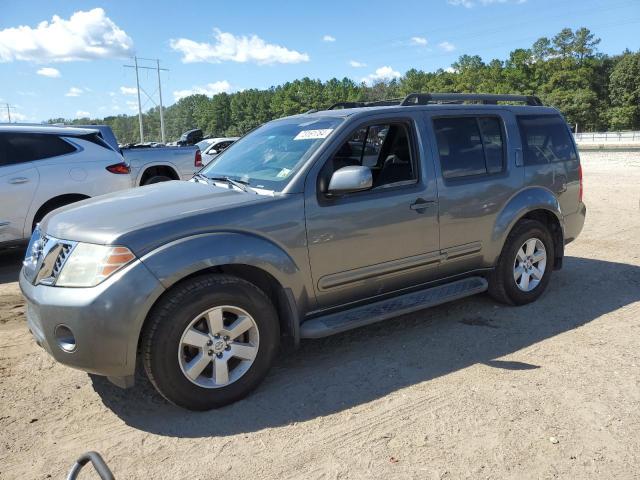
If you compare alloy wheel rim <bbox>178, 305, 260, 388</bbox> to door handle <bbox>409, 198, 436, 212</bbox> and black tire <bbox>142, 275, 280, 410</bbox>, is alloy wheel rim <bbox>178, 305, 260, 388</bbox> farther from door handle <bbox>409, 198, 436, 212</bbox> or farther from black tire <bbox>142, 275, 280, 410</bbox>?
door handle <bbox>409, 198, 436, 212</bbox>

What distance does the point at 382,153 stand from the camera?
466cm

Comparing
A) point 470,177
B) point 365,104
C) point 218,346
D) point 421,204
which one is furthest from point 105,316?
point 470,177

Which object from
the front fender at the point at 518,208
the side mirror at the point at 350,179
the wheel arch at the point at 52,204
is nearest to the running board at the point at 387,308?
the front fender at the point at 518,208

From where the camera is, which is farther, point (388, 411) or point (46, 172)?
point (46, 172)

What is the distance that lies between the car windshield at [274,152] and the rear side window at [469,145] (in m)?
0.96

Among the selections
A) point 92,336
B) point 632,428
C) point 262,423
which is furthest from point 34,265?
point 632,428

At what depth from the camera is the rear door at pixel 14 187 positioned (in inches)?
257

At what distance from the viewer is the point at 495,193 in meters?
4.63

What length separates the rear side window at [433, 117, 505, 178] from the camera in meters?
4.38

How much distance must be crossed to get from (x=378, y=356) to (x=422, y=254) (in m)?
0.87

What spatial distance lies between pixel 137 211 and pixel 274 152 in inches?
47.6

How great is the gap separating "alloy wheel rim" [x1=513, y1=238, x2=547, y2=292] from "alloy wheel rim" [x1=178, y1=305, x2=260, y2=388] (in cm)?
268

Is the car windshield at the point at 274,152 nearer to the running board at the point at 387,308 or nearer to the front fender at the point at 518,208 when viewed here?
the running board at the point at 387,308

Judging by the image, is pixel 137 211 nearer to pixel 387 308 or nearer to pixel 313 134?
pixel 313 134
